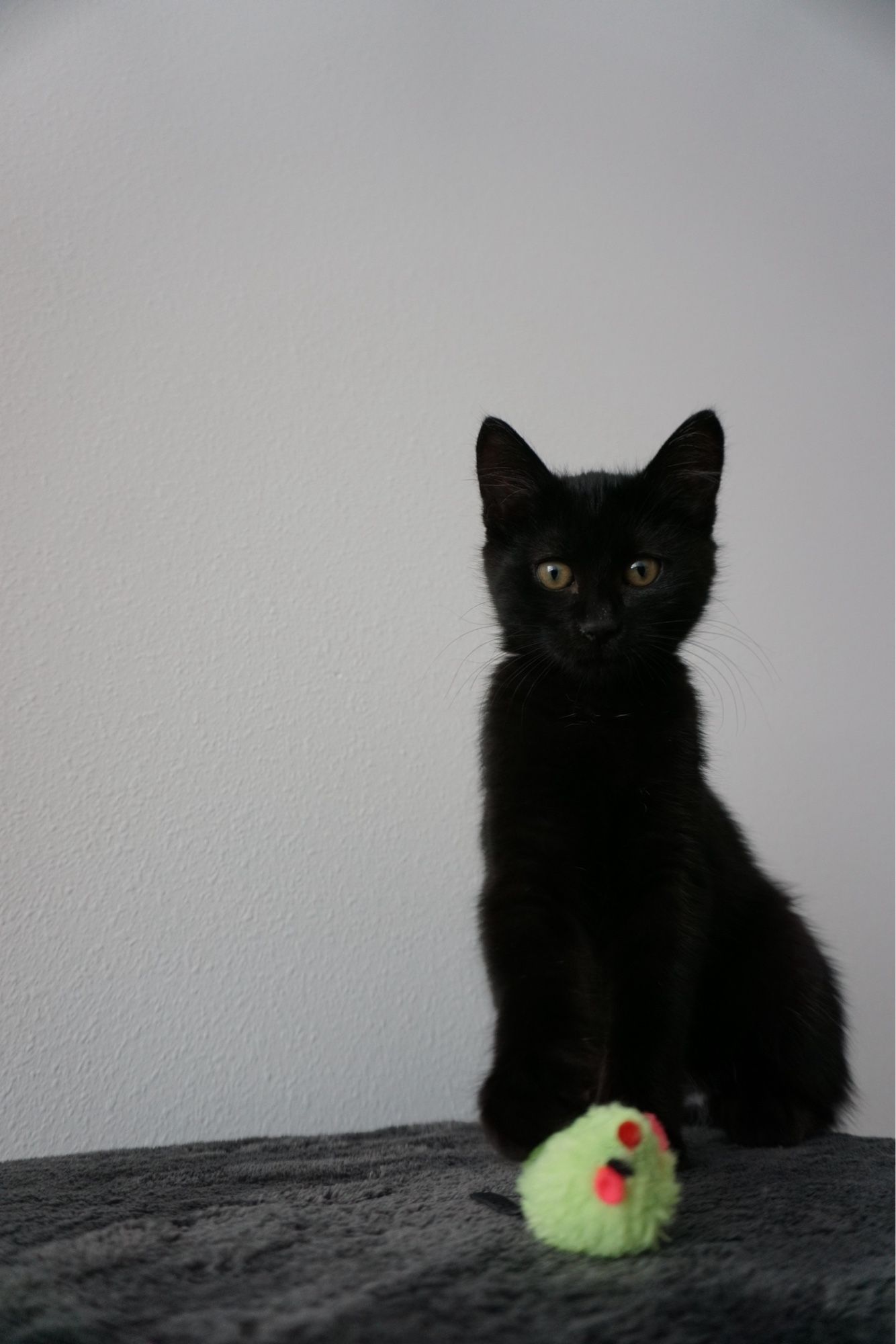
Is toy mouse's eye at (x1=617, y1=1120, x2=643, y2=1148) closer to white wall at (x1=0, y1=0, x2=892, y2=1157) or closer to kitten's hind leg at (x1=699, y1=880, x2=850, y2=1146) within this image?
kitten's hind leg at (x1=699, y1=880, x2=850, y2=1146)

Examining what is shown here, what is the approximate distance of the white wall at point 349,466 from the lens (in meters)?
1.18

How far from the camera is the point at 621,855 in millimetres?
853

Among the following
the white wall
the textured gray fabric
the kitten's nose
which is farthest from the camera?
the white wall

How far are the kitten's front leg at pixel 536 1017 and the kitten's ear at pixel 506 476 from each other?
1.19 ft

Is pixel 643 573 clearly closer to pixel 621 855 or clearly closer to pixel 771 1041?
pixel 621 855

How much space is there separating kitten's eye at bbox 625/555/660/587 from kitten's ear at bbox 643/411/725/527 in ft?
0.25

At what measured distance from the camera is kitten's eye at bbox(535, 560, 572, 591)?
90 cm

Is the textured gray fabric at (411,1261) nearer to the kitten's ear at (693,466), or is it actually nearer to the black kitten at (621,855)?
the black kitten at (621,855)

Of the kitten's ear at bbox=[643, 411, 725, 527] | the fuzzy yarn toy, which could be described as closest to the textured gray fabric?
the fuzzy yarn toy

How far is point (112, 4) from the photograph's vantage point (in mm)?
1313

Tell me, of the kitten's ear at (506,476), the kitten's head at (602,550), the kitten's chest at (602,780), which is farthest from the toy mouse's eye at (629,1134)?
the kitten's ear at (506,476)

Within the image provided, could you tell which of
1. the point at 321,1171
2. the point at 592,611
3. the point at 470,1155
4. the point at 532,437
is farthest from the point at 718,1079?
the point at 532,437

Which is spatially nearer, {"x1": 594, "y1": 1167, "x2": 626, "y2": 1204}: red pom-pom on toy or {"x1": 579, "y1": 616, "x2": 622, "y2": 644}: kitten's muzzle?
{"x1": 594, "y1": 1167, "x2": 626, "y2": 1204}: red pom-pom on toy

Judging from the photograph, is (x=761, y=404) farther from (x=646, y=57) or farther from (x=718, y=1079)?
(x=718, y=1079)
